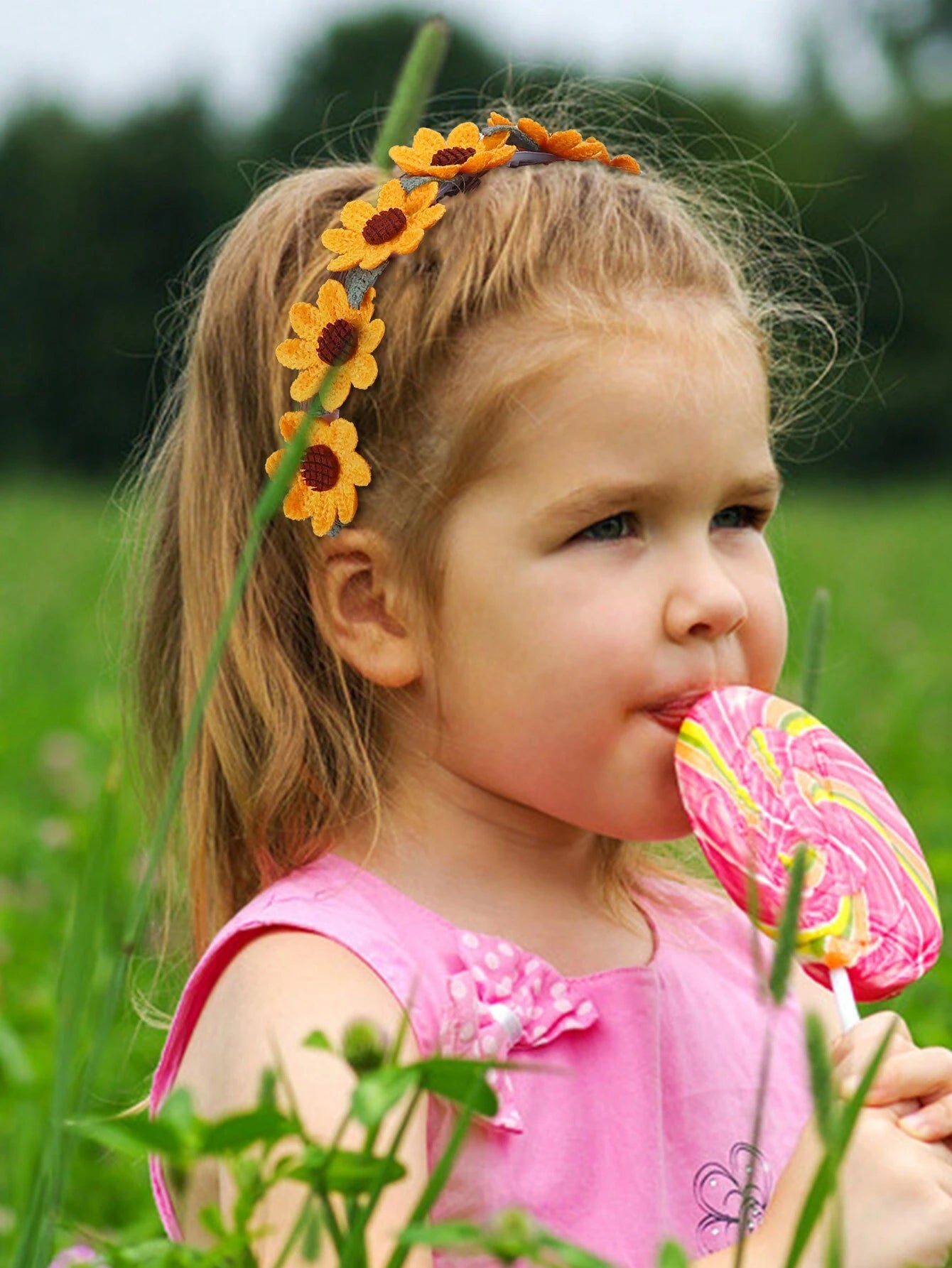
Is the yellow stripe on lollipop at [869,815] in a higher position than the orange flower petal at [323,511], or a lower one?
lower

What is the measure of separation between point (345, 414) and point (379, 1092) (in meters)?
0.89

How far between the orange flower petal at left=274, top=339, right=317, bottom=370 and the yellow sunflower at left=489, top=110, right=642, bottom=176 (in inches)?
10.8

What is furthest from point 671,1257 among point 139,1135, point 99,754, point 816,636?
point 99,754

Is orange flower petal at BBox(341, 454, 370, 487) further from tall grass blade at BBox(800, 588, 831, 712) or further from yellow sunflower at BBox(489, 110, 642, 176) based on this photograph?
tall grass blade at BBox(800, 588, 831, 712)

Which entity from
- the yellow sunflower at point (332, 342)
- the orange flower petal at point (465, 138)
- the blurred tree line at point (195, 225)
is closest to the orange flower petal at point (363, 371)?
the yellow sunflower at point (332, 342)

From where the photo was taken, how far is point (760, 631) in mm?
1607

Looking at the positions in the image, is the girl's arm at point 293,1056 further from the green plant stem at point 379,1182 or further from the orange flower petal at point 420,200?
the orange flower petal at point 420,200

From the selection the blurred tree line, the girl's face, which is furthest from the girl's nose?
the blurred tree line

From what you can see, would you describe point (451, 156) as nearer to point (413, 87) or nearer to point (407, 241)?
point (407, 241)

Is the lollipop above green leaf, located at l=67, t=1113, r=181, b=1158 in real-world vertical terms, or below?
below

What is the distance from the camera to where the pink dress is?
155 centimetres

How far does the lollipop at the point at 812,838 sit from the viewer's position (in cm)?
146

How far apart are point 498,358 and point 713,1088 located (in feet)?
2.08

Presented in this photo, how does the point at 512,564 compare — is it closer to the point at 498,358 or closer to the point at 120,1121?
the point at 498,358
